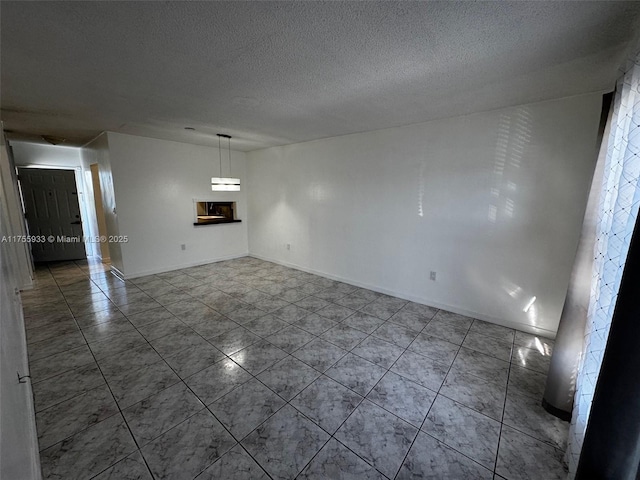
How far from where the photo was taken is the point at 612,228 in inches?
57.1

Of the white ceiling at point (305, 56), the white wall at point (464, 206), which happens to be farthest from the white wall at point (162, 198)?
the white wall at point (464, 206)

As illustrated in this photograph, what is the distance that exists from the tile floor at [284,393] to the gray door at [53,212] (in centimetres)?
315

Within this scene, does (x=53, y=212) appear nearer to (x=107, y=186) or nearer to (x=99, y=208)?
Result: (x=99, y=208)

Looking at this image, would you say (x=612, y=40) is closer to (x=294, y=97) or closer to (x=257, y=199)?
(x=294, y=97)

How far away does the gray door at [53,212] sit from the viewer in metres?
5.51

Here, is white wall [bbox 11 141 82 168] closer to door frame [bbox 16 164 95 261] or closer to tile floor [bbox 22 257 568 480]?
door frame [bbox 16 164 95 261]

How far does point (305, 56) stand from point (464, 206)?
249 cm

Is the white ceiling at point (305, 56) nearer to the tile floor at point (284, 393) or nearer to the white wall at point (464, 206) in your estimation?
the white wall at point (464, 206)

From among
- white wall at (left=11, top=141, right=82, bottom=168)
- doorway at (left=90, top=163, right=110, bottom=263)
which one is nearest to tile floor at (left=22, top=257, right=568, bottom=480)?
doorway at (left=90, top=163, right=110, bottom=263)

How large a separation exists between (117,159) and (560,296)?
21.2ft

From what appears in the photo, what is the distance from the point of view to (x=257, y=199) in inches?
233

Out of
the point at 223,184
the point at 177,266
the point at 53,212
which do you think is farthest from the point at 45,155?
the point at 223,184

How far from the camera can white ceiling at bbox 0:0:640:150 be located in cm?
137

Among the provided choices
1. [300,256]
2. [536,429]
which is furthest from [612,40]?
[300,256]
